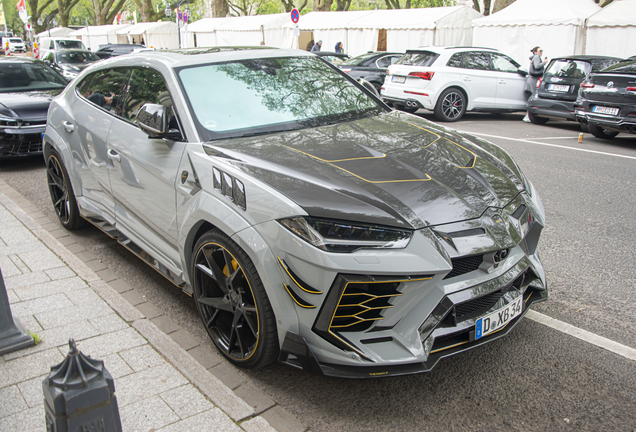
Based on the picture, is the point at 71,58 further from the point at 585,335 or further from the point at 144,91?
the point at 585,335

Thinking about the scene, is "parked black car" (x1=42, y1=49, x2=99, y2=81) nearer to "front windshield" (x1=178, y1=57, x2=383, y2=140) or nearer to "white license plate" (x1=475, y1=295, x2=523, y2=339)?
"front windshield" (x1=178, y1=57, x2=383, y2=140)

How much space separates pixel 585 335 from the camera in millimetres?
3357

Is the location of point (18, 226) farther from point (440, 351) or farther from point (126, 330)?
point (440, 351)

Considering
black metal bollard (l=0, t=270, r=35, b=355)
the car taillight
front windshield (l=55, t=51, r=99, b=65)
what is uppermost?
front windshield (l=55, t=51, r=99, b=65)

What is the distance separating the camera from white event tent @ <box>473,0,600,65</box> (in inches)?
733

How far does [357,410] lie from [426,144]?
1.65 m

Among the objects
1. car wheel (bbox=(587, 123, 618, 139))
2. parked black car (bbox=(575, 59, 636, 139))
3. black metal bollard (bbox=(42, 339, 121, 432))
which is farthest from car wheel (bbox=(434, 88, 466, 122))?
black metal bollard (bbox=(42, 339, 121, 432))

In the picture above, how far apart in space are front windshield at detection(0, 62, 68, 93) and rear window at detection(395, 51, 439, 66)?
8.10m

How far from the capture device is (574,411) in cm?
267

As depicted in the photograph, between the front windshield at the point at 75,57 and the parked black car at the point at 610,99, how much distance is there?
1781 cm

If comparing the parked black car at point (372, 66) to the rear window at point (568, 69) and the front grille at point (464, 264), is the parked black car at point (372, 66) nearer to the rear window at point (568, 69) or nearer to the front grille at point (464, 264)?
the rear window at point (568, 69)

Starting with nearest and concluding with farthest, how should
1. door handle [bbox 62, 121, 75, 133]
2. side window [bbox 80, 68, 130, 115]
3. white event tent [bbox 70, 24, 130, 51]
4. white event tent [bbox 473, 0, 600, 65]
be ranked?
side window [bbox 80, 68, 130, 115] < door handle [bbox 62, 121, 75, 133] < white event tent [bbox 473, 0, 600, 65] < white event tent [bbox 70, 24, 130, 51]

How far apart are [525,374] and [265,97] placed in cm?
238

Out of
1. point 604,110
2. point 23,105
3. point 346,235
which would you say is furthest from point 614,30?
point 346,235
